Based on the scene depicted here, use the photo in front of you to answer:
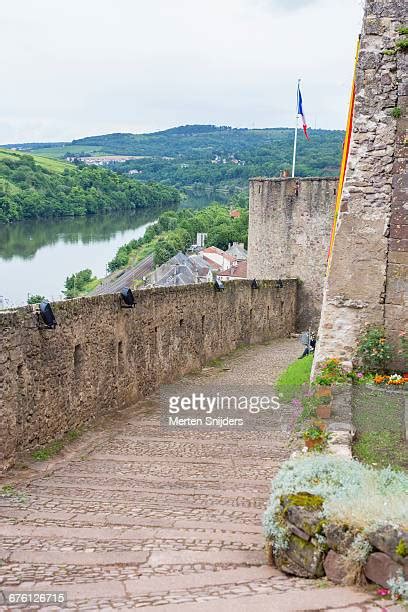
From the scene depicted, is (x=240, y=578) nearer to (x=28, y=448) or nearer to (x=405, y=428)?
(x=405, y=428)

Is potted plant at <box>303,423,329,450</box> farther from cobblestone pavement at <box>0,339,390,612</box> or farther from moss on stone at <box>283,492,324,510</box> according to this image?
moss on stone at <box>283,492,324,510</box>

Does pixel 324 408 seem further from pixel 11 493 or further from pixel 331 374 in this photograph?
pixel 11 493

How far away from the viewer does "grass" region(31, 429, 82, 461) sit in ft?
34.9

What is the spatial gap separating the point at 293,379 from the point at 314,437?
915 cm

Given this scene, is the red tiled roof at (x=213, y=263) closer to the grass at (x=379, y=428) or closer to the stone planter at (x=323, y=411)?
the grass at (x=379, y=428)

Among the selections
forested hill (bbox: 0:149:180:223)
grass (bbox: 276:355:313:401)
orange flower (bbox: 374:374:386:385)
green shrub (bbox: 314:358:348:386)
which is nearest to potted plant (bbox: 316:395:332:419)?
green shrub (bbox: 314:358:348:386)

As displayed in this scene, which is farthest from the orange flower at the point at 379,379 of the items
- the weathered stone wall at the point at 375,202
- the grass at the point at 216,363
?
the grass at the point at 216,363

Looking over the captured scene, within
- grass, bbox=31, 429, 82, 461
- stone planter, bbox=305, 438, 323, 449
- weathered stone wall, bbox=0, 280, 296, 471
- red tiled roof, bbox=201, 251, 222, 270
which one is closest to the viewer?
stone planter, bbox=305, 438, 323, 449

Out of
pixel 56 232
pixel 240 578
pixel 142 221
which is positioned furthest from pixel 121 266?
pixel 240 578

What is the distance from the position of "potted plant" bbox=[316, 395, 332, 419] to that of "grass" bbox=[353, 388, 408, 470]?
0.98 ft

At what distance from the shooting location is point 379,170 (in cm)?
1115

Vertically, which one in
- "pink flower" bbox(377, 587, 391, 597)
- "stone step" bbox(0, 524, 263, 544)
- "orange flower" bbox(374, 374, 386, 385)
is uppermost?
"orange flower" bbox(374, 374, 386, 385)

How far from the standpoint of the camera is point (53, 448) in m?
11.1

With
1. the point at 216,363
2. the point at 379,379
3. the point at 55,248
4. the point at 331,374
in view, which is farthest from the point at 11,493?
the point at 55,248
